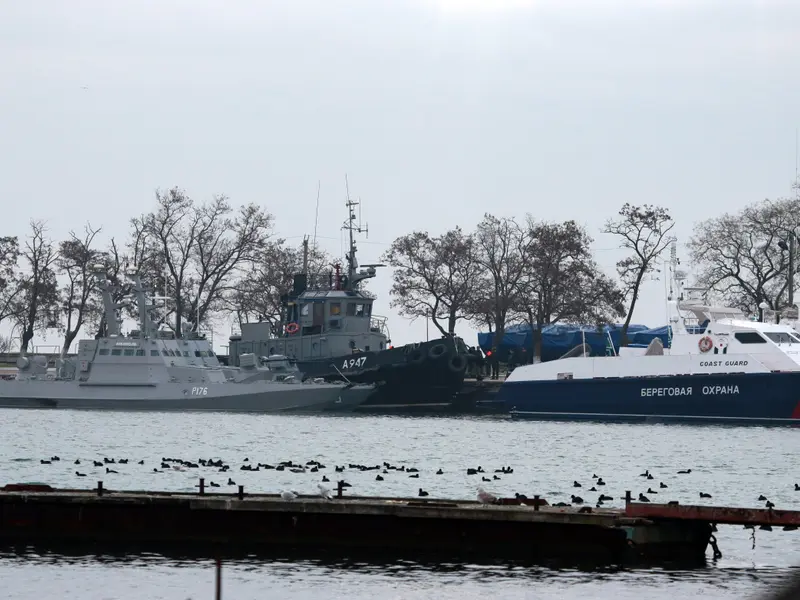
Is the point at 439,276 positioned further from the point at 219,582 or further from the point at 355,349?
the point at 219,582

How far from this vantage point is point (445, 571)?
20781mm

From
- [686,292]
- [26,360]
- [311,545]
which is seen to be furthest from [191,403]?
[311,545]

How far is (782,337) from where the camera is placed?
2160 inches

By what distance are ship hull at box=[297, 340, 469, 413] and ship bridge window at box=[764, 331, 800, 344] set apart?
19.1 meters

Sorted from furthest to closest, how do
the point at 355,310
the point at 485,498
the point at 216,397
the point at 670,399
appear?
the point at 355,310 < the point at 216,397 < the point at 670,399 < the point at 485,498

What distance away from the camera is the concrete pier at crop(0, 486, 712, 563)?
21969mm

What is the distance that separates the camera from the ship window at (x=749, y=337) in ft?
178

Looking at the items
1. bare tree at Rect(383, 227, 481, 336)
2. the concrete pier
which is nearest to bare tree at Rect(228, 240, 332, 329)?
bare tree at Rect(383, 227, 481, 336)

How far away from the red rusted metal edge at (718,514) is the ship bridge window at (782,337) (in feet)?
111

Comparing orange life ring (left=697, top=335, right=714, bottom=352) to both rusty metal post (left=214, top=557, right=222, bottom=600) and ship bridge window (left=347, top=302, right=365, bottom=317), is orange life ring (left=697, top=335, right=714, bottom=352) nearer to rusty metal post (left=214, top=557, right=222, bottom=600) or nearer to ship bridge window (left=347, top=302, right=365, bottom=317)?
ship bridge window (left=347, top=302, right=365, bottom=317)

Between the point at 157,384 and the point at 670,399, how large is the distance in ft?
76.3

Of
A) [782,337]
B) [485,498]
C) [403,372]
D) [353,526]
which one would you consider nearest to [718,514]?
[485,498]

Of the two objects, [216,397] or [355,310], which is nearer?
[216,397]

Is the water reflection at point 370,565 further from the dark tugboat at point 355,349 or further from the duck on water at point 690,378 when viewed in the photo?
the dark tugboat at point 355,349
